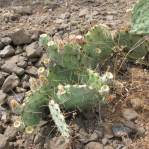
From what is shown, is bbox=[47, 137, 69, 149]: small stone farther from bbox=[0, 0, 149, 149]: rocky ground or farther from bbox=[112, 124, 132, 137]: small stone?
bbox=[112, 124, 132, 137]: small stone

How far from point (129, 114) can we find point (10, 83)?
0.93 meters

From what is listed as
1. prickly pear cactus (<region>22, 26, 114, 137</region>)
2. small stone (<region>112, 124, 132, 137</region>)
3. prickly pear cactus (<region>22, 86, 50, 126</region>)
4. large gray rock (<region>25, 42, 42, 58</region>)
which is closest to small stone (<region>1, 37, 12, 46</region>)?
large gray rock (<region>25, 42, 42, 58</region>)

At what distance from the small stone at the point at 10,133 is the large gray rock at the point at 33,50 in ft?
2.44

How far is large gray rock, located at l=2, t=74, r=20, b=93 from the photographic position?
12.2 ft

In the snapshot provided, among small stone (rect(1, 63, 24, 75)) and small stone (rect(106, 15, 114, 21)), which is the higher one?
small stone (rect(106, 15, 114, 21))

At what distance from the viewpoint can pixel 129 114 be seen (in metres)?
3.48

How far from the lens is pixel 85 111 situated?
345cm

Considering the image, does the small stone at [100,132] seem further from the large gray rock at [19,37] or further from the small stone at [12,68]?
the large gray rock at [19,37]

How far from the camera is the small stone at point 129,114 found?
11.3ft

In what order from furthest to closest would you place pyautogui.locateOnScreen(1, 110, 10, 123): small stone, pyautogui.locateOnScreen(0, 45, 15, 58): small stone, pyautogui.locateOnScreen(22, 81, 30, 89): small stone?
pyautogui.locateOnScreen(0, 45, 15, 58): small stone < pyautogui.locateOnScreen(22, 81, 30, 89): small stone < pyautogui.locateOnScreen(1, 110, 10, 123): small stone

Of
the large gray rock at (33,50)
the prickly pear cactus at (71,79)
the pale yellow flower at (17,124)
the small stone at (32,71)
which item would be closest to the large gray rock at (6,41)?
the large gray rock at (33,50)

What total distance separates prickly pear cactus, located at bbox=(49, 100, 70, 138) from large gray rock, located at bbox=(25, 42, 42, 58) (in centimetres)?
83

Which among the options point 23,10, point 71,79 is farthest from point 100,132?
point 23,10

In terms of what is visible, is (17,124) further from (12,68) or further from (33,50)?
(33,50)
